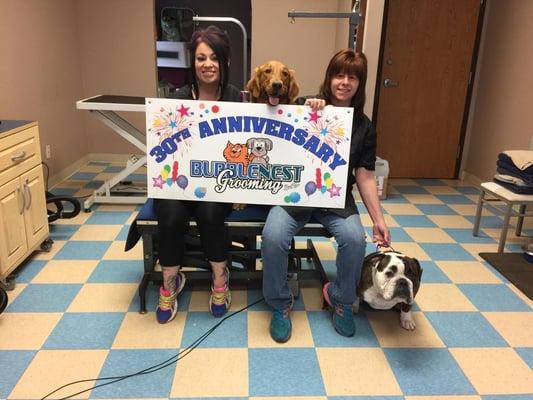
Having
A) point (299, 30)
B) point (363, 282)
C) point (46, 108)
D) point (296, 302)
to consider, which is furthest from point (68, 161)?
point (363, 282)

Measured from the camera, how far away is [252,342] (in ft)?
5.91

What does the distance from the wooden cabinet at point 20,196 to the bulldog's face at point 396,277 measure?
1.67 m

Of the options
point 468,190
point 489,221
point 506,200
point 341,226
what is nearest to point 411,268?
point 341,226

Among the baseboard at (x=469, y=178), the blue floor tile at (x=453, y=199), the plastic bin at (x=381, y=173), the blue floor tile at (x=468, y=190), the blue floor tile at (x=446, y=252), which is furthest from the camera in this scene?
the baseboard at (x=469, y=178)

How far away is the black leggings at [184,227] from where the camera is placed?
72.0 inches

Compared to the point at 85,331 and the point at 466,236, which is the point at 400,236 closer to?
the point at 466,236

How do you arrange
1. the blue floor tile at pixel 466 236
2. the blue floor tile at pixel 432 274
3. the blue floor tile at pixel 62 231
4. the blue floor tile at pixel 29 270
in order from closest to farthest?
the blue floor tile at pixel 29 270
the blue floor tile at pixel 432 274
the blue floor tile at pixel 62 231
the blue floor tile at pixel 466 236

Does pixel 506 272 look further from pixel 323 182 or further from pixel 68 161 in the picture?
pixel 68 161

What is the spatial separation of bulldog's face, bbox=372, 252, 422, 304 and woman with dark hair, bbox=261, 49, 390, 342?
0.09 metres

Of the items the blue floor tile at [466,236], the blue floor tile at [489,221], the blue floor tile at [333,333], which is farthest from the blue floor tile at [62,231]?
the blue floor tile at [489,221]

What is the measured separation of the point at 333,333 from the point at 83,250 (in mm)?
1505

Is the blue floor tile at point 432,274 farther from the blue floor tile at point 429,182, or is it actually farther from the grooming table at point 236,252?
the blue floor tile at point 429,182

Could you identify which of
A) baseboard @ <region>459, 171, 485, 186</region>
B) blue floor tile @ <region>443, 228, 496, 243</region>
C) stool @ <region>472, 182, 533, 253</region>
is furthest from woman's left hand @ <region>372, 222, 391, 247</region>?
baseboard @ <region>459, 171, 485, 186</region>

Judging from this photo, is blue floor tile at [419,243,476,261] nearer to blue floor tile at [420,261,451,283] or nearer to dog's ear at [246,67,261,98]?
blue floor tile at [420,261,451,283]
